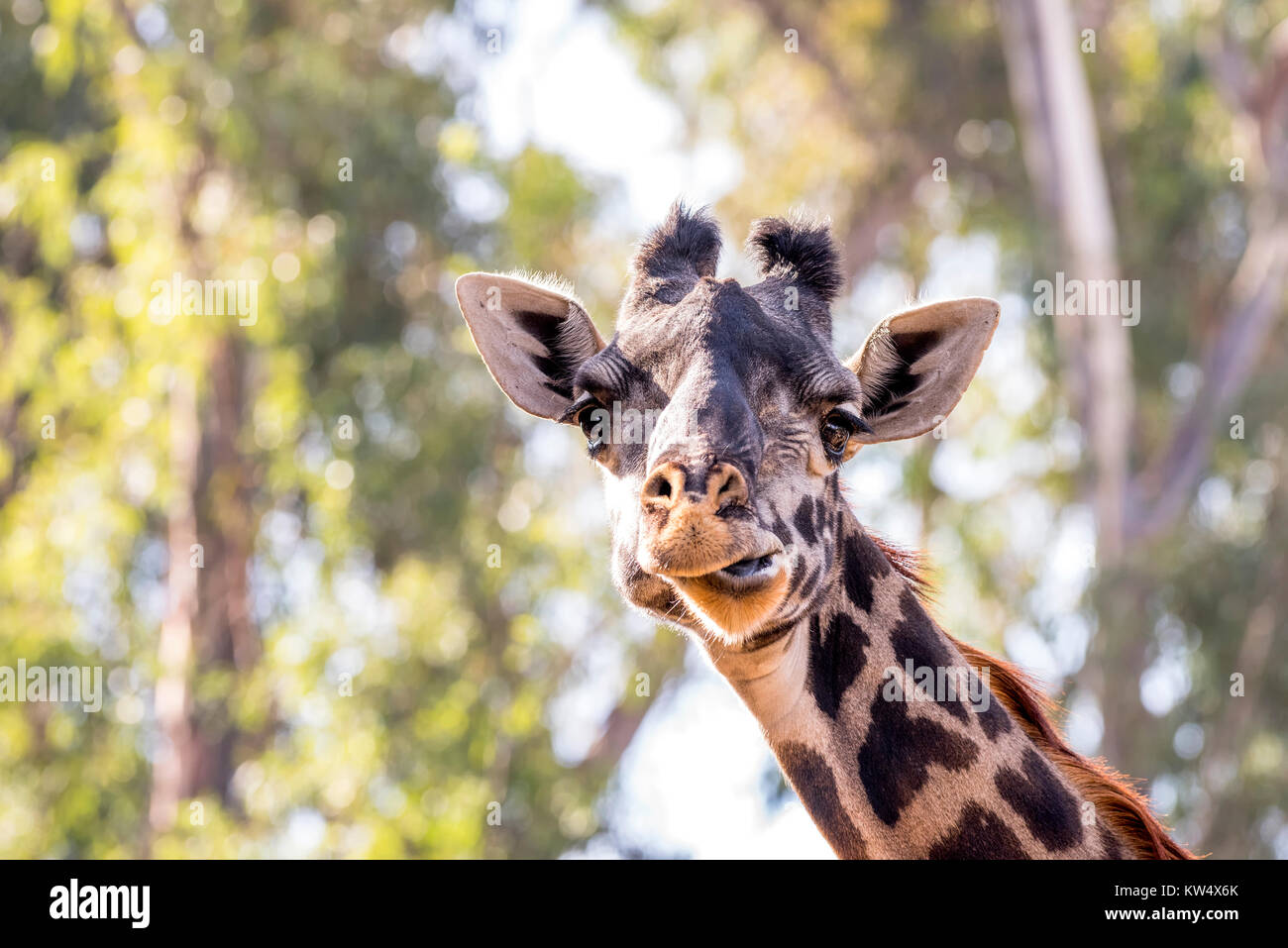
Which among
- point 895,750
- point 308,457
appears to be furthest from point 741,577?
point 308,457

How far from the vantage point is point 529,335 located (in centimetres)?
559

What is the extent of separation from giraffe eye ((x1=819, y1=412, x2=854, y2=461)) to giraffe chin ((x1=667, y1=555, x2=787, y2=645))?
24.6 inches

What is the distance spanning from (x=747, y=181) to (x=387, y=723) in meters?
10.5

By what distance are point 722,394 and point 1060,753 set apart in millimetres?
1794

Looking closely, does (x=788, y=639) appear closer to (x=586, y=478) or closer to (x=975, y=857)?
(x=975, y=857)

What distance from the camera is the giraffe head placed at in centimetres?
435

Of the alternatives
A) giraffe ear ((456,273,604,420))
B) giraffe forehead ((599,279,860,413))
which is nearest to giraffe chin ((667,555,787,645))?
giraffe forehead ((599,279,860,413))

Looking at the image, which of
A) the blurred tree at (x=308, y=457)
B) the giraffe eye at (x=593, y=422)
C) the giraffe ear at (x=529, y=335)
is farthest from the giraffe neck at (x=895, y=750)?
the blurred tree at (x=308, y=457)

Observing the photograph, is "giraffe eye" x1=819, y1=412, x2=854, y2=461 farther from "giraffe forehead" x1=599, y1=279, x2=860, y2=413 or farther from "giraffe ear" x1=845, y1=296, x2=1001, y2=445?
"giraffe ear" x1=845, y1=296, x2=1001, y2=445

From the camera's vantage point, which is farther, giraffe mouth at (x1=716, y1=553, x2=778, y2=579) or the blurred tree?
the blurred tree

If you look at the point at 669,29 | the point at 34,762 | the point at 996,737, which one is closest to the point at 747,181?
the point at 669,29

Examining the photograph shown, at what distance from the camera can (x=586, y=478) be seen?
63.8ft

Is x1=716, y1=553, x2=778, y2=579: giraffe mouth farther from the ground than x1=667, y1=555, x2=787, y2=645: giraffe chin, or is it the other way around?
x1=716, y1=553, x2=778, y2=579: giraffe mouth

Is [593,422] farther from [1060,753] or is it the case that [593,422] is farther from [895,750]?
[1060,753]
